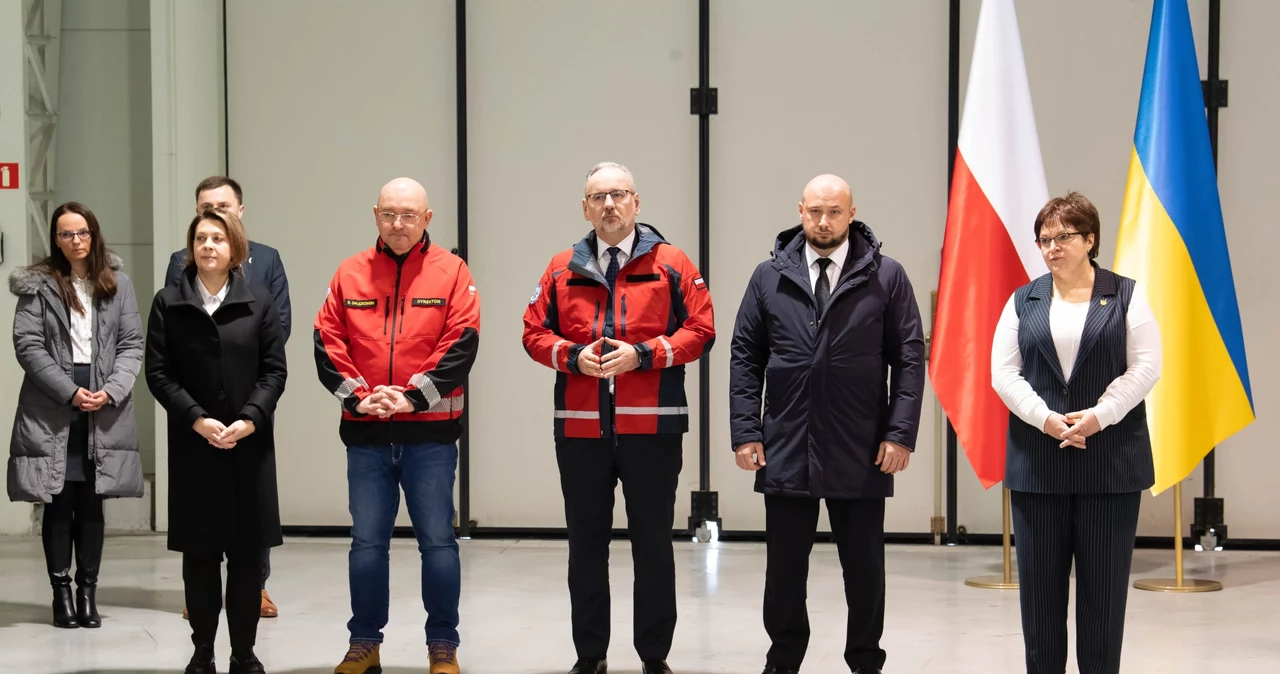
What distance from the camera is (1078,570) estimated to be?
3.27m

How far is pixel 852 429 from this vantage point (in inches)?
141

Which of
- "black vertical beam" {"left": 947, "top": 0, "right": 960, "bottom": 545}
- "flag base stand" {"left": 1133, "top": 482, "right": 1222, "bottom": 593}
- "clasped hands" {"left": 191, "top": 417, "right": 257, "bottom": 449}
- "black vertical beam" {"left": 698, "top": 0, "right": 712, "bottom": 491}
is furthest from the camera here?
"black vertical beam" {"left": 698, "top": 0, "right": 712, "bottom": 491}

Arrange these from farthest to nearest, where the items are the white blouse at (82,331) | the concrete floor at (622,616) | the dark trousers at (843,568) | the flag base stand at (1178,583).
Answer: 1. the flag base stand at (1178,583)
2. the white blouse at (82,331)
3. the concrete floor at (622,616)
4. the dark trousers at (843,568)

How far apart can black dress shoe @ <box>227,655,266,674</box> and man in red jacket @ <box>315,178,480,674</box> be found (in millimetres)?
249

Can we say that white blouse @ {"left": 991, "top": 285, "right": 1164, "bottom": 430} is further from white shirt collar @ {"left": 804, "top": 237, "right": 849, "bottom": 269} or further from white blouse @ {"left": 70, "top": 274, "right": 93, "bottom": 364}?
white blouse @ {"left": 70, "top": 274, "right": 93, "bottom": 364}

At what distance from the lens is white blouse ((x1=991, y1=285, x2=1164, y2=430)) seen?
3141 mm

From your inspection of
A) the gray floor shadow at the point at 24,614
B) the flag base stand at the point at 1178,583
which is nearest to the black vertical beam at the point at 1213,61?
the flag base stand at the point at 1178,583

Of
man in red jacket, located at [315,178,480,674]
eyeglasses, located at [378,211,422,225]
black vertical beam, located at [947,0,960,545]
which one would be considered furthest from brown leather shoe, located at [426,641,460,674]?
black vertical beam, located at [947,0,960,545]

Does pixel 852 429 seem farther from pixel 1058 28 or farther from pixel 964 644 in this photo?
pixel 1058 28

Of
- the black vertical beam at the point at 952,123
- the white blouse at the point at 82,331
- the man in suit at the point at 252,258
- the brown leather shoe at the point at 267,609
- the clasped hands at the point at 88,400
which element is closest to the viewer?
the man in suit at the point at 252,258

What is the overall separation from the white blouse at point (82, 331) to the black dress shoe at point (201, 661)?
4.60 feet

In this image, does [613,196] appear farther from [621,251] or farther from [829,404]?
[829,404]

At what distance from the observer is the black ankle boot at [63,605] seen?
180 inches

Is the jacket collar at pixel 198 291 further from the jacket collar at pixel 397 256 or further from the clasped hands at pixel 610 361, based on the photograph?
the clasped hands at pixel 610 361
